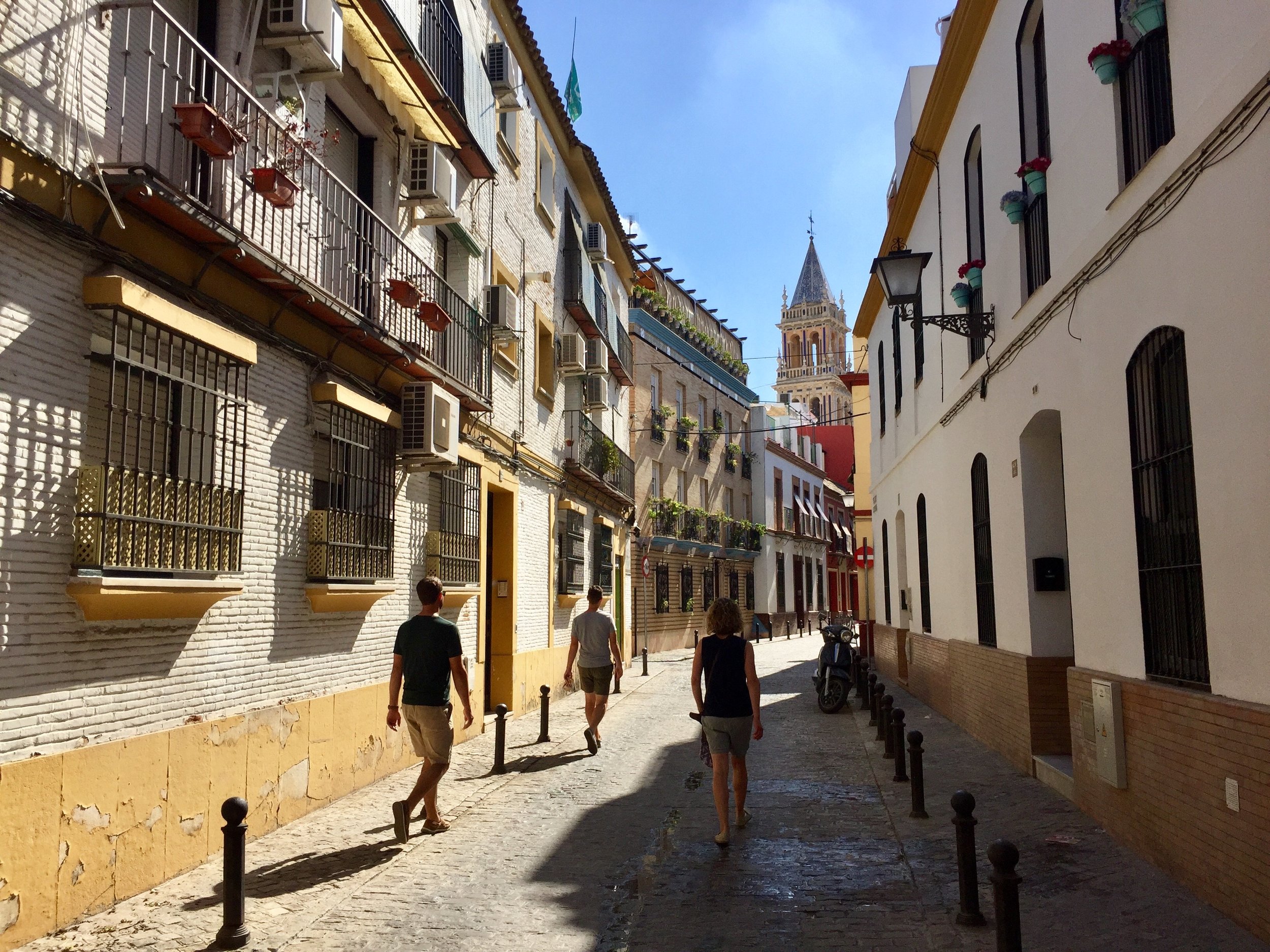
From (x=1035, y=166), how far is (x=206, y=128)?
6.69 metres

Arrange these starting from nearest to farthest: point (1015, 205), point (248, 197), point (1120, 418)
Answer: point (1120, 418) < point (248, 197) < point (1015, 205)

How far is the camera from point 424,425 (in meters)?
10.5

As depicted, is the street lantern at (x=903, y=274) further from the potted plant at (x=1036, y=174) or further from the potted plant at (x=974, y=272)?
the potted plant at (x=1036, y=174)

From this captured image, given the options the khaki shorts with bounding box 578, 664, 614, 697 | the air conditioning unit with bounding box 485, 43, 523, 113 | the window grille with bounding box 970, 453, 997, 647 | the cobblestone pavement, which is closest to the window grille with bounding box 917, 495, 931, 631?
the window grille with bounding box 970, 453, 997, 647

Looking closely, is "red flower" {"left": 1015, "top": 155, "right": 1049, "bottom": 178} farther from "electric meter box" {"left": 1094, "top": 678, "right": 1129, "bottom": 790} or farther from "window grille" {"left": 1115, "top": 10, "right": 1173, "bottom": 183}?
"electric meter box" {"left": 1094, "top": 678, "right": 1129, "bottom": 790}

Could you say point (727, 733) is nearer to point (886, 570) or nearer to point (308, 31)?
point (308, 31)

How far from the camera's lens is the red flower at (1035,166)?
9.16 metres

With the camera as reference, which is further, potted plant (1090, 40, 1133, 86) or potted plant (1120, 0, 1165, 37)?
potted plant (1090, 40, 1133, 86)

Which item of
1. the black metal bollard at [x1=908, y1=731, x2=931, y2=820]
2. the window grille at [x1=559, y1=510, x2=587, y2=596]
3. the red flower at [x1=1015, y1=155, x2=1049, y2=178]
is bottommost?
the black metal bollard at [x1=908, y1=731, x2=931, y2=820]

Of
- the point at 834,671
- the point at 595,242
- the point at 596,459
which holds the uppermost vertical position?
the point at 595,242

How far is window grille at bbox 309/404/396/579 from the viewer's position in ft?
29.0

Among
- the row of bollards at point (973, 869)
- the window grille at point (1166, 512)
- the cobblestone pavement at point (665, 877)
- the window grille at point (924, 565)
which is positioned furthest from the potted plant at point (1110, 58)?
the window grille at point (924, 565)

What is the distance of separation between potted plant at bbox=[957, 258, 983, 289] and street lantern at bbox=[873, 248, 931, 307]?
3.98 ft

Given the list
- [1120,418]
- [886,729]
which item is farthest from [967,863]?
[886,729]
